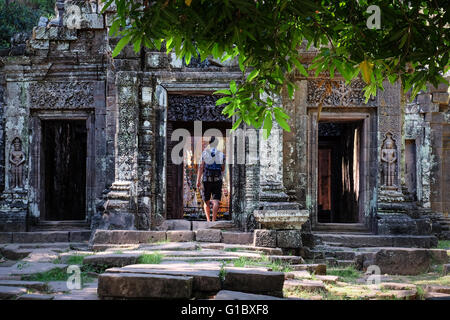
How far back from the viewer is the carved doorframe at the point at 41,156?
11.5 m

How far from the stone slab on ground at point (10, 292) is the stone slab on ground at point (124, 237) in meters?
3.48

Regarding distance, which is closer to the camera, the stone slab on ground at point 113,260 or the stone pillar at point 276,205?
the stone slab on ground at point 113,260

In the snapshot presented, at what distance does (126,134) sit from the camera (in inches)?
369

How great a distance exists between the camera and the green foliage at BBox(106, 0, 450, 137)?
3660 mm

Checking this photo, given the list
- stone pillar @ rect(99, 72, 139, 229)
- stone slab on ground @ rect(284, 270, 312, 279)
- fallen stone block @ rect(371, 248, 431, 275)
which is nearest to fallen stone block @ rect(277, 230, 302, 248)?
fallen stone block @ rect(371, 248, 431, 275)

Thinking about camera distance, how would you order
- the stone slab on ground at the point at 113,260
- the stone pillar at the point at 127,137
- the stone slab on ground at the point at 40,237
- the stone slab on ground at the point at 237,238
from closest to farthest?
the stone slab on ground at the point at 113,260 → the stone slab on ground at the point at 237,238 → the stone pillar at the point at 127,137 → the stone slab on ground at the point at 40,237

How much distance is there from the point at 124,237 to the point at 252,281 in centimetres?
402

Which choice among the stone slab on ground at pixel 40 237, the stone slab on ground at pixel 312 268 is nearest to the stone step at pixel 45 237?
the stone slab on ground at pixel 40 237

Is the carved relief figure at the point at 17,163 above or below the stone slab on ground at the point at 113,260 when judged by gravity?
above

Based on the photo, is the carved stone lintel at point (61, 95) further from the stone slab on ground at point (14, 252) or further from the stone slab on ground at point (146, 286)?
the stone slab on ground at point (146, 286)

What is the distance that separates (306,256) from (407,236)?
199 centimetres

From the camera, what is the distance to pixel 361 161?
10.5 meters

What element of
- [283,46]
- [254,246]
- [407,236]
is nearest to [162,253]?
[254,246]
